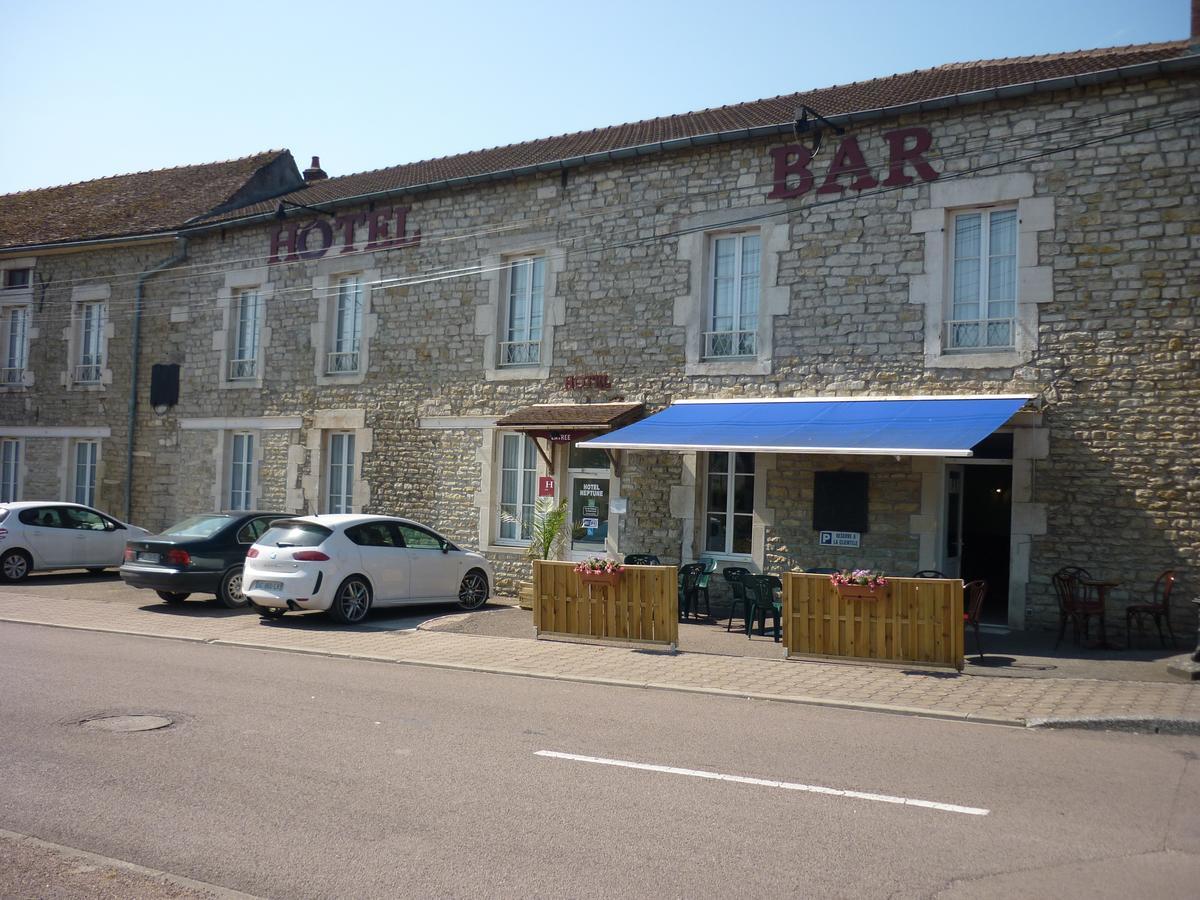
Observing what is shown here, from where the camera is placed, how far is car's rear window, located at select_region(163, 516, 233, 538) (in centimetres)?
1449

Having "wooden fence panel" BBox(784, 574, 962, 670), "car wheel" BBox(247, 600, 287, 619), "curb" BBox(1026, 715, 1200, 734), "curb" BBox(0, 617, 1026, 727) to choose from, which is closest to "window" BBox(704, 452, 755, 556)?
"wooden fence panel" BBox(784, 574, 962, 670)

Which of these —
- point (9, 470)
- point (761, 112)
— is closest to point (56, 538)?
point (9, 470)

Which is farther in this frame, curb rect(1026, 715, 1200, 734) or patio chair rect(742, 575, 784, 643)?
patio chair rect(742, 575, 784, 643)

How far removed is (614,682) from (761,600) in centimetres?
283

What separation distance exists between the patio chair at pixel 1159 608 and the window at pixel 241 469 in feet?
49.0

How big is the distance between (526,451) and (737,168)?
543 cm

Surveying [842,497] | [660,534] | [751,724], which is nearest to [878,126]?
[842,497]

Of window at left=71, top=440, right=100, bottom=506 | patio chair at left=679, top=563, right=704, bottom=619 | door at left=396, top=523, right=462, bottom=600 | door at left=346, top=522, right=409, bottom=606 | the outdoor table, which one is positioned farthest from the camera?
window at left=71, top=440, right=100, bottom=506

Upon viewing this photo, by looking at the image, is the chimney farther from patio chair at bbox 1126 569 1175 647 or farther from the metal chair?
patio chair at bbox 1126 569 1175 647

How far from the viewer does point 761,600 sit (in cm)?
1172

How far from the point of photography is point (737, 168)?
47.9 ft

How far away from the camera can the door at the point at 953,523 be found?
13.5m

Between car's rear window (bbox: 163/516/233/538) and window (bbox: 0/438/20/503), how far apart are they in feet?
34.0

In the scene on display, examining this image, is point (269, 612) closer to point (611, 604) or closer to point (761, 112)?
point (611, 604)
